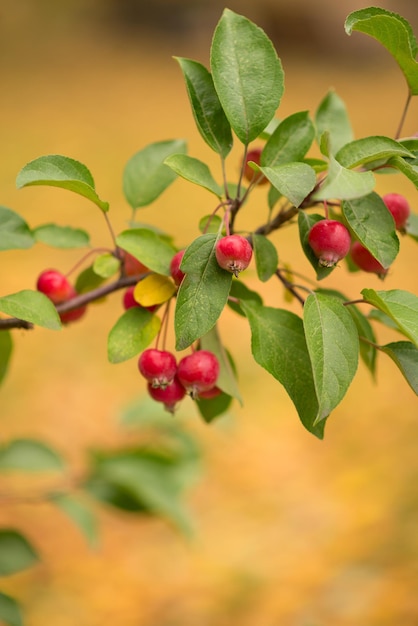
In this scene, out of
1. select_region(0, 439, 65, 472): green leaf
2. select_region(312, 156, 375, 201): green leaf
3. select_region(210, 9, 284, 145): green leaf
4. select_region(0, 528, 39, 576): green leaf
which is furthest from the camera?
select_region(0, 439, 65, 472): green leaf

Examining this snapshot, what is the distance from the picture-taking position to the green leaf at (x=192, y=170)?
0.47 m

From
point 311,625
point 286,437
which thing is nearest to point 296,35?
point 286,437

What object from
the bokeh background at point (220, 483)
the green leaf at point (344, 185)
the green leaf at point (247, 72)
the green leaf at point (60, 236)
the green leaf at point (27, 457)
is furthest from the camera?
the bokeh background at point (220, 483)

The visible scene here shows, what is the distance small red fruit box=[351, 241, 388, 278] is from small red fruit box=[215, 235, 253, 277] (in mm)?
136

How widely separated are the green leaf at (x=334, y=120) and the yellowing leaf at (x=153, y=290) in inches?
7.5

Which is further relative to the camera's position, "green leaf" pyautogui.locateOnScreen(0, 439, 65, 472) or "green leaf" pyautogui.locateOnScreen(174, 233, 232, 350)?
"green leaf" pyautogui.locateOnScreen(0, 439, 65, 472)

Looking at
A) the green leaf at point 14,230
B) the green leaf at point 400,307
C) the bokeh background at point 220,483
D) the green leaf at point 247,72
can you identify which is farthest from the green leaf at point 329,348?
the bokeh background at point 220,483

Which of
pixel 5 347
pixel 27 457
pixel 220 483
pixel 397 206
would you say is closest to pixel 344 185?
pixel 397 206

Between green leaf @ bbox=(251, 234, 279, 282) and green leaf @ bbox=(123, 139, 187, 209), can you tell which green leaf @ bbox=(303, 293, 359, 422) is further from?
green leaf @ bbox=(123, 139, 187, 209)

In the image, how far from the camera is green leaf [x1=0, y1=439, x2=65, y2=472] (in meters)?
0.88

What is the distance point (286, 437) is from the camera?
173 cm

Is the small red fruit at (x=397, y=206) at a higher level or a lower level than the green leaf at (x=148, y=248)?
higher

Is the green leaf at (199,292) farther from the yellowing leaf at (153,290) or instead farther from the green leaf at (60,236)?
the green leaf at (60,236)

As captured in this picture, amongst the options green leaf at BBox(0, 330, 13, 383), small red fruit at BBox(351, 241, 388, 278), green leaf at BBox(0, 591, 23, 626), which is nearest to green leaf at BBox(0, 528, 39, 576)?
green leaf at BBox(0, 591, 23, 626)
